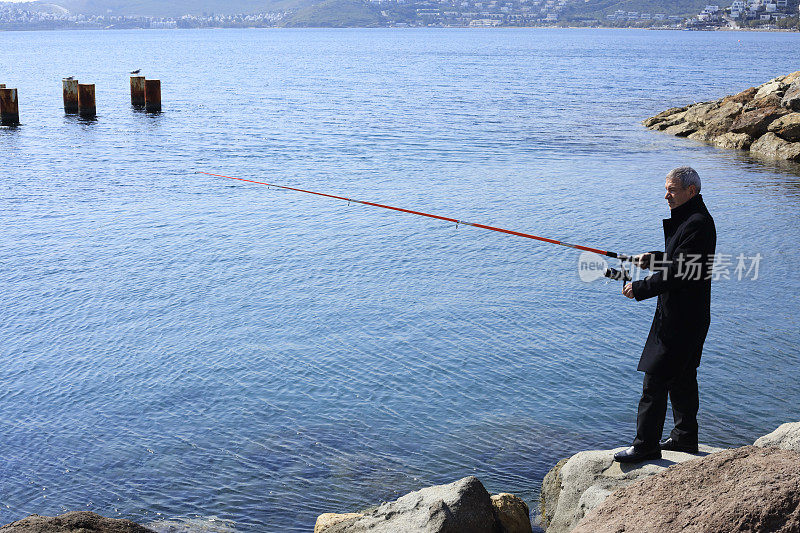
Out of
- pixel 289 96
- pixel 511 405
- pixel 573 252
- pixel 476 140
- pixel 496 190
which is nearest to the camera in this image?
pixel 511 405

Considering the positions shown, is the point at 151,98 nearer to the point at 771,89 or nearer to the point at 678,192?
the point at 771,89

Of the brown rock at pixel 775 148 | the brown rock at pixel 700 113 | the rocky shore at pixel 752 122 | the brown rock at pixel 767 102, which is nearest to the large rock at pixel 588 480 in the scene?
the brown rock at pixel 775 148

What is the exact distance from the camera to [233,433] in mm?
7312

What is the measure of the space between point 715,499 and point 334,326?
21.1ft

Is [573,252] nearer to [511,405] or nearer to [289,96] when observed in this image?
[511,405]

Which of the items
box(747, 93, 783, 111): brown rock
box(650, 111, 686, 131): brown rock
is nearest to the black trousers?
box(747, 93, 783, 111): brown rock

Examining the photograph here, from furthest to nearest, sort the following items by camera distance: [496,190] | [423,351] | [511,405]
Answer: [496,190] < [423,351] < [511,405]

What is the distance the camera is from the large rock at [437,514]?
4766mm

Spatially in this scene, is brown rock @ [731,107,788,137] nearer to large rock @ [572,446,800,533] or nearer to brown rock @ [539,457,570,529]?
brown rock @ [539,457,570,529]

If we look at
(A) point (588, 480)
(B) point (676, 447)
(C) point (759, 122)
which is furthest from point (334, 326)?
(C) point (759, 122)

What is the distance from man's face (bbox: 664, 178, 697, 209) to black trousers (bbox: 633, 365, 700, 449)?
103cm

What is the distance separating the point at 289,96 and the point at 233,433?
35933mm

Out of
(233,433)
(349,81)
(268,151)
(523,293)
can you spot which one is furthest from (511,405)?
(349,81)

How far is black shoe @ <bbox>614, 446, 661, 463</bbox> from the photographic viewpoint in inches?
205
